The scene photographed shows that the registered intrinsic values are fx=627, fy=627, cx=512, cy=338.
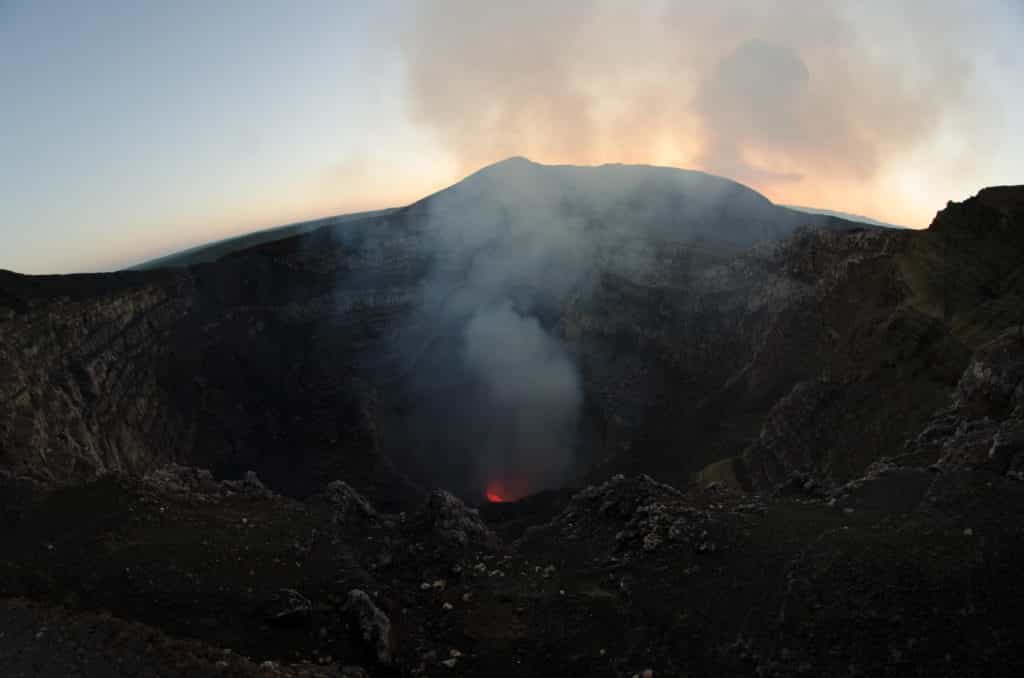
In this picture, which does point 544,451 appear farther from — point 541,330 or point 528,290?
point 528,290

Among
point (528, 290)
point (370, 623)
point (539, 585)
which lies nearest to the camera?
point (370, 623)

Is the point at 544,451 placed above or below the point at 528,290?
below

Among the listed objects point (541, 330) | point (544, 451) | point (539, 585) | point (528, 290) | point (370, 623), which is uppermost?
point (528, 290)

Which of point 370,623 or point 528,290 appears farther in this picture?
point 528,290

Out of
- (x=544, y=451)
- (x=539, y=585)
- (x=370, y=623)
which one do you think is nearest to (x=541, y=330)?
(x=544, y=451)

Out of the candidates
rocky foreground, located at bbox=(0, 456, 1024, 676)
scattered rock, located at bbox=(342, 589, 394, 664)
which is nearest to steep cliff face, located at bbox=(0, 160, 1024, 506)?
rocky foreground, located at bbox=(0, 456, 1024, 676)

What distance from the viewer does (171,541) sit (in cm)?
1864

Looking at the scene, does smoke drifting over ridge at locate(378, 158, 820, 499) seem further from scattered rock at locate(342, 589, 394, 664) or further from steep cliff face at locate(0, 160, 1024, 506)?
scattered rock at locate(342, 589, 394, 664)

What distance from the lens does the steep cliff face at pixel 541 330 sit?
107 feet

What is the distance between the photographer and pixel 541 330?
68.4 metres

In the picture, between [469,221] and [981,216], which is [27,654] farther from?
[469,221]

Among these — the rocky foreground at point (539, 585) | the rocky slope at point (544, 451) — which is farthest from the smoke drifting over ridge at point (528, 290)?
→ the rocky foreground at point (539, 585)

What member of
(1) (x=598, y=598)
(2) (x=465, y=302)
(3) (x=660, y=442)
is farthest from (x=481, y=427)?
(1) (x=598, y=598)

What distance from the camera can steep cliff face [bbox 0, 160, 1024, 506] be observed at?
32500 mm
